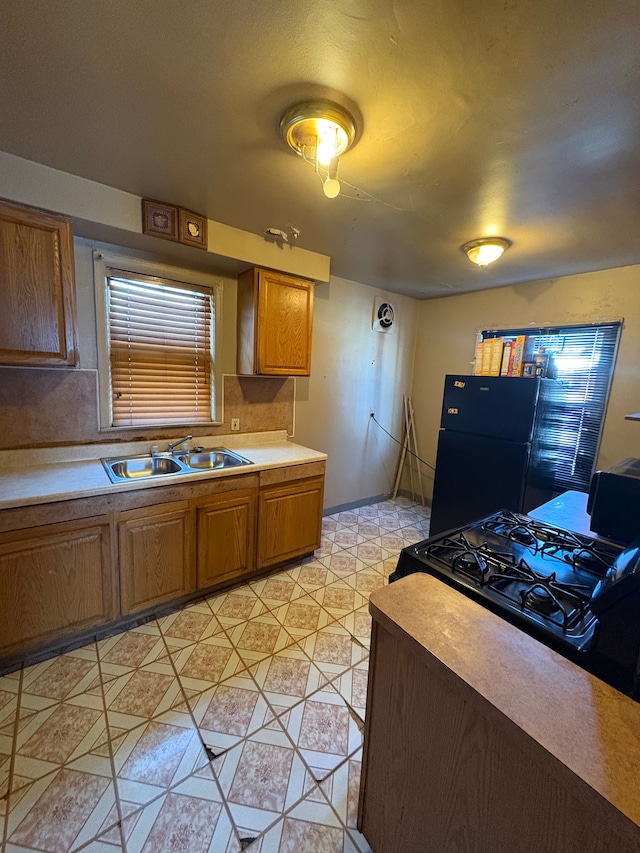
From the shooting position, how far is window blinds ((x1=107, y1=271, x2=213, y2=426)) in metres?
2.29

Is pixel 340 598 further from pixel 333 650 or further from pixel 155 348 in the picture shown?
pixel 155 348

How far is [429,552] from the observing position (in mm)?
1262

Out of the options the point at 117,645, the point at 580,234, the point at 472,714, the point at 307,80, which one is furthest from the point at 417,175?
the point at 117,645

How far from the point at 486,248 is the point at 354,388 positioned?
1.72 meters

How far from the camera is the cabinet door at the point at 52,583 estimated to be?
64.3 inches

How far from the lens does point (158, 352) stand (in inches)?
96.4

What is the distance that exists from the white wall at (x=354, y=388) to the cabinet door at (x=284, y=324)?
0.47 metres

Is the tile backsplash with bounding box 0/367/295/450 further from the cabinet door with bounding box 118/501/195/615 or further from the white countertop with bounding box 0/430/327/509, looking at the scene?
the cabinet door with bounding box 118/501/195/615

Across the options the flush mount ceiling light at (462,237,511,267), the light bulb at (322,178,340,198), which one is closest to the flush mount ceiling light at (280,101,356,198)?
the light bulb at (322,178,340,198)

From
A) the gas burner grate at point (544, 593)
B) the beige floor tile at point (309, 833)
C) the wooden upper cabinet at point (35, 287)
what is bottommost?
the beige floor tile at point (309, 833)

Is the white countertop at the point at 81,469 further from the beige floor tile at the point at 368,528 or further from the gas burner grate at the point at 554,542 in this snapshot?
the gas burner grate at the point at 554,542

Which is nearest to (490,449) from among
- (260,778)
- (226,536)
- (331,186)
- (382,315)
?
(382,315)

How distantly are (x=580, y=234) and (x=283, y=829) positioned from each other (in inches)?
124

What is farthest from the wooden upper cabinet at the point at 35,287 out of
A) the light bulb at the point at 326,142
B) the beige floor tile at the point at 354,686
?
the beige floor tile at the point at 354,686
